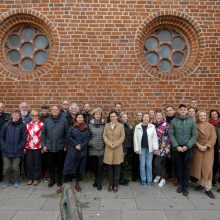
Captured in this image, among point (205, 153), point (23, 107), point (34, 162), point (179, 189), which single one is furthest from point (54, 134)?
point (205, 153)

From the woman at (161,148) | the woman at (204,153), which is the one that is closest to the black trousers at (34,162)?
the woman at (161,148)

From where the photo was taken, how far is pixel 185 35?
26.1 ft

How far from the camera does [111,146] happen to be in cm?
601

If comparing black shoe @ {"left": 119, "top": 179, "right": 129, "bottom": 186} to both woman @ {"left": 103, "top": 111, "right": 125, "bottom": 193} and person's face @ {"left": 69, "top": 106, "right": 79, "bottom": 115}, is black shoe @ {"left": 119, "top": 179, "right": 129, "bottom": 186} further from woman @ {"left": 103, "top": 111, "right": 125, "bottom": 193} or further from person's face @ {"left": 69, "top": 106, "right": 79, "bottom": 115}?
person's face @ {"left": 69, "top": 106, "right": 79, "bottom": 115}

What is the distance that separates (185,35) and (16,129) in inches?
206

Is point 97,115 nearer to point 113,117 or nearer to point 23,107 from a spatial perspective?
point 113,117

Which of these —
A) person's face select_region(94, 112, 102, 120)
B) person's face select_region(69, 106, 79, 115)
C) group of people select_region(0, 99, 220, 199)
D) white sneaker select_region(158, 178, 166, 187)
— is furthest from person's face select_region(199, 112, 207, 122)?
person's face select_region(69, 106, 79, 115)

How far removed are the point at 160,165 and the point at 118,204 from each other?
66.4 inches

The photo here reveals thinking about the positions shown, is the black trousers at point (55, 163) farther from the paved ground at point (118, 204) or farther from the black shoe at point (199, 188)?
the black shoe at point (199, 188)

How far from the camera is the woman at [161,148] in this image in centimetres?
645

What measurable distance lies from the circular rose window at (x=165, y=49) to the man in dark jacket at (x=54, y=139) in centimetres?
321

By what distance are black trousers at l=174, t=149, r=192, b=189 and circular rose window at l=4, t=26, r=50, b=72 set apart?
4485 millimetres

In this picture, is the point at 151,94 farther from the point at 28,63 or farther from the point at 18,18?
the point at 18,18

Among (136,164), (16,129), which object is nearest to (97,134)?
(136,164)
